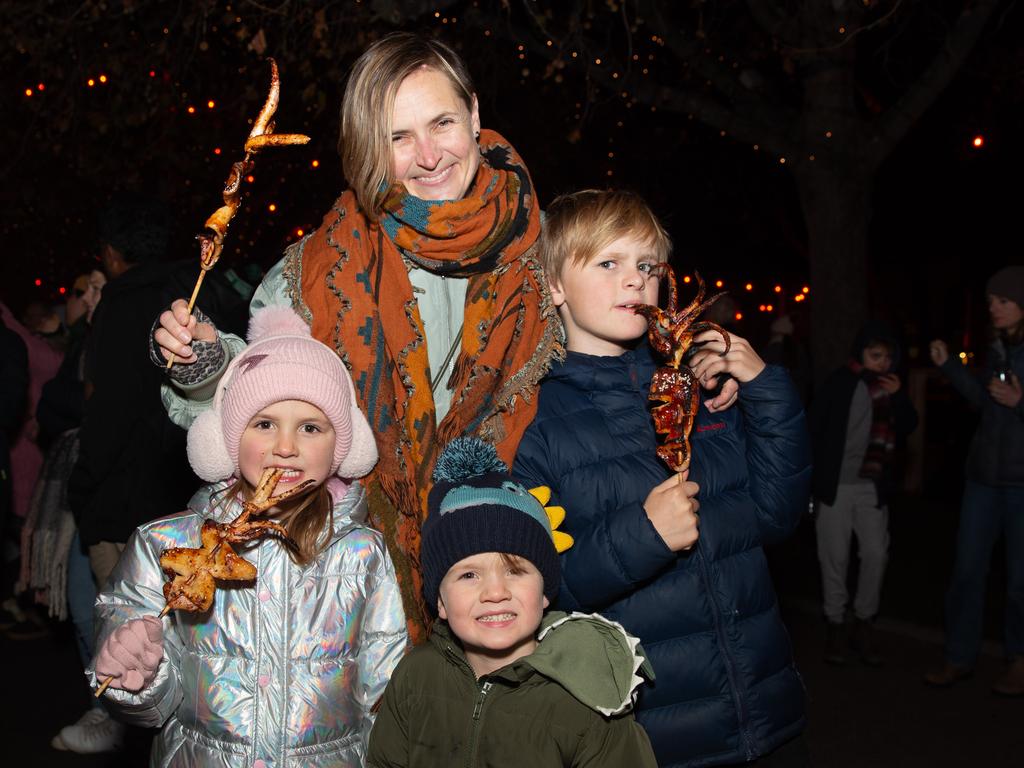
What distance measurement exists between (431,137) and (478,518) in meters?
1.10

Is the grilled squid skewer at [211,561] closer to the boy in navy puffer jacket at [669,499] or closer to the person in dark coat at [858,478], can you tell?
the boy in navy puffer jacket at [669,499]

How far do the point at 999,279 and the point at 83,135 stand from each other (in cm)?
993

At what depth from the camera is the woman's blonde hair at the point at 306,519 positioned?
2.99m

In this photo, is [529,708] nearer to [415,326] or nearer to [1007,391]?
[415,326]

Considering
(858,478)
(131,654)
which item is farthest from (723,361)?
Result: (858,478)

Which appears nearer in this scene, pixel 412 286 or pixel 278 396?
pixel 278 396

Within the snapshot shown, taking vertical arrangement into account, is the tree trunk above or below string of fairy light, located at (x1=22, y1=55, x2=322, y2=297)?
below

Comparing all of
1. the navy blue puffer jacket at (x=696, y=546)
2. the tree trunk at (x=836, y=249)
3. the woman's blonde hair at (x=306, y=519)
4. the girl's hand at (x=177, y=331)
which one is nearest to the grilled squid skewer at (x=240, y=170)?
the girl's hand at (x=177, y=331)

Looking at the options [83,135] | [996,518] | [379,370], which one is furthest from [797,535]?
[379,370]

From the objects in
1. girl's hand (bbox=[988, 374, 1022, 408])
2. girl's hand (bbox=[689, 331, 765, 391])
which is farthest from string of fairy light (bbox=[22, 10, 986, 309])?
girl's hand (bbox=[988, 374, 1022, 408])

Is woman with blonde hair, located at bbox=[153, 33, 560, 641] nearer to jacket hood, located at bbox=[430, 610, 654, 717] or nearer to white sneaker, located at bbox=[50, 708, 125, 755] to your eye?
jacket hood, located at bbox=[430, 610, 654, 717]

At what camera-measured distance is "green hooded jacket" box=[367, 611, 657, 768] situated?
2693mm

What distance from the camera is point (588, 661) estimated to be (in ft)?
8.98

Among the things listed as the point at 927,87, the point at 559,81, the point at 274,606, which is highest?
the point at 559,81
